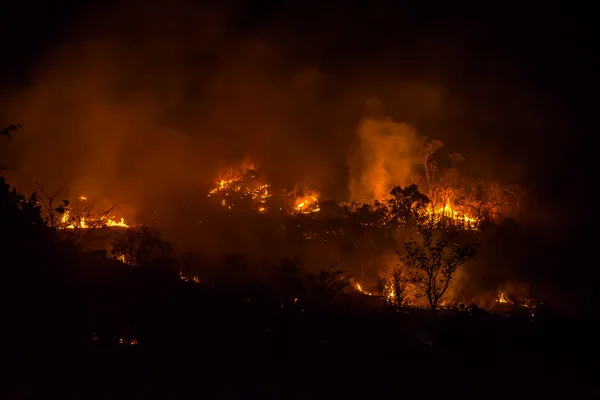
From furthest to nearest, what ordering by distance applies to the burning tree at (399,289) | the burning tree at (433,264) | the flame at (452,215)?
the flame at (452,215)
the burning tree at (399,289)
the burning tree at (433,264)

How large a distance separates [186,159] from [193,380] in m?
20.0

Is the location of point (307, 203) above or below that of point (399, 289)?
above

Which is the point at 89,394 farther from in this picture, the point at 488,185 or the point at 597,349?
the point at 488,185

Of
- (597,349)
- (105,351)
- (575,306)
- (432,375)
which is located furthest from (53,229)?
(575,306)

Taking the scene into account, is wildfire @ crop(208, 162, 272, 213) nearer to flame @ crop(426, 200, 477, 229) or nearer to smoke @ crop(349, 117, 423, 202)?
smoke @ crop(349, 117, 423, 202)

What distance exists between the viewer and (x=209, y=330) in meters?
6.07

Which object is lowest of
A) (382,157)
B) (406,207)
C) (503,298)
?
(503,298)

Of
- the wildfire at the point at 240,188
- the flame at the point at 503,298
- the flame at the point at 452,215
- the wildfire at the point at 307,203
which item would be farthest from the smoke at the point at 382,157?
the flame at the point at 503,298

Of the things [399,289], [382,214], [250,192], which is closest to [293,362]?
[399,289]

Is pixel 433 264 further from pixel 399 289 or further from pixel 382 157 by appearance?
pixel 382 157

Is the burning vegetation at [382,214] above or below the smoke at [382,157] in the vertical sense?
below

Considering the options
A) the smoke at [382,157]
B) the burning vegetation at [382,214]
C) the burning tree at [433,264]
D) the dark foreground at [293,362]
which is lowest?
the dark foreground at [293,362]

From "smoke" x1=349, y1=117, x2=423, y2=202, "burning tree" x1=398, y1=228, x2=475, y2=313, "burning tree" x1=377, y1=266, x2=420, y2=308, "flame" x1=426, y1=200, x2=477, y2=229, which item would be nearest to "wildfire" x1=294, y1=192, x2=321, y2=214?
"smoke" x1=349, y1=117, x2=423, y2=202

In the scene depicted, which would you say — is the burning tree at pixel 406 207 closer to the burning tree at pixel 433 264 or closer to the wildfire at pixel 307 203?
the burning tree at pixel 433 264
